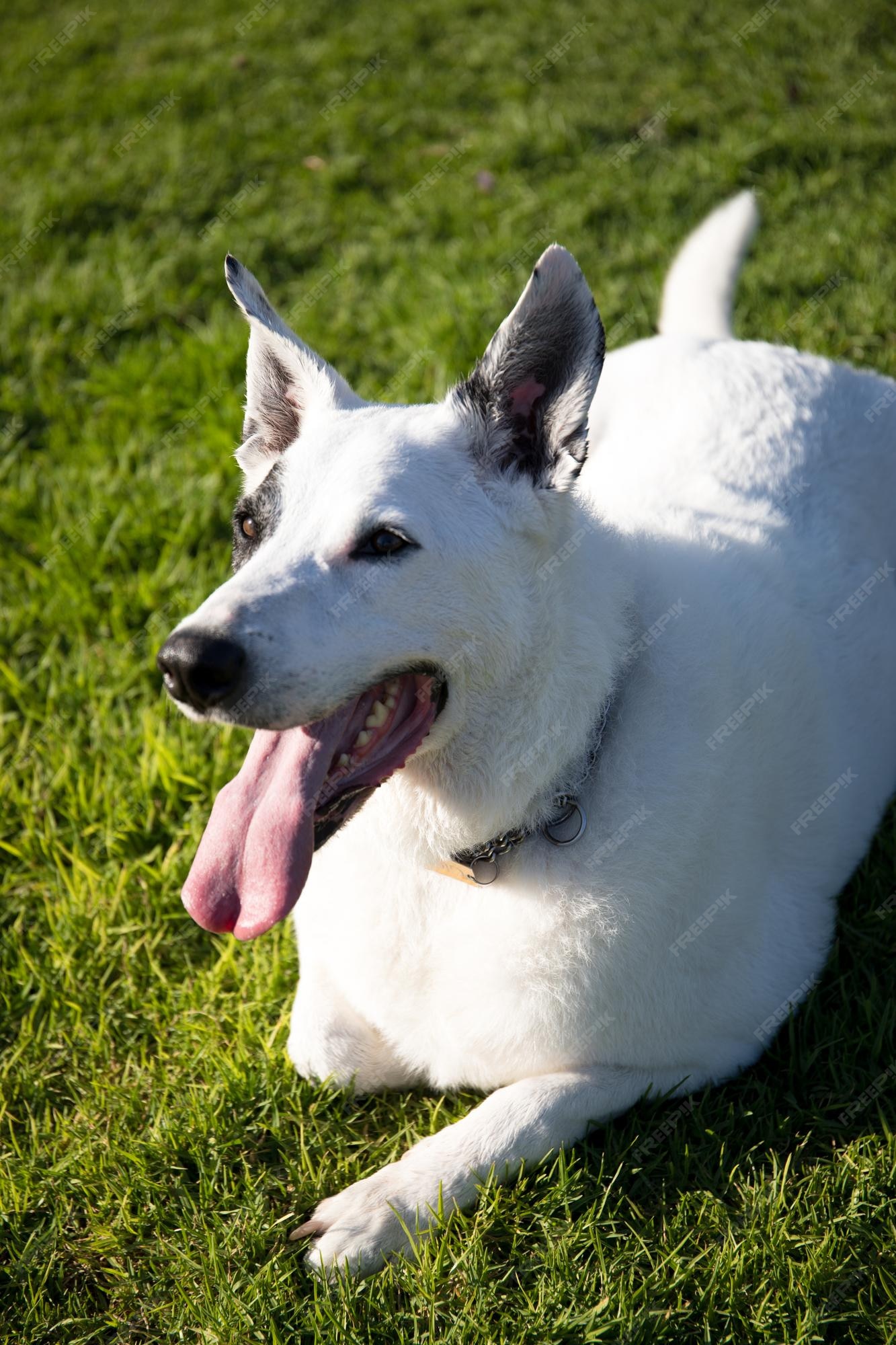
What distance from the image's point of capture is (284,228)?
20.5 feet

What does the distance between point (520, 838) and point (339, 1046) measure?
79 centimetres

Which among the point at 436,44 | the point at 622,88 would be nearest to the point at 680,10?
the point at 622,88

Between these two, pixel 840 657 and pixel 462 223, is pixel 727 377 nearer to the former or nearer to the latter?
pixel 840 657

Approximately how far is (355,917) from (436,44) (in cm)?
736
